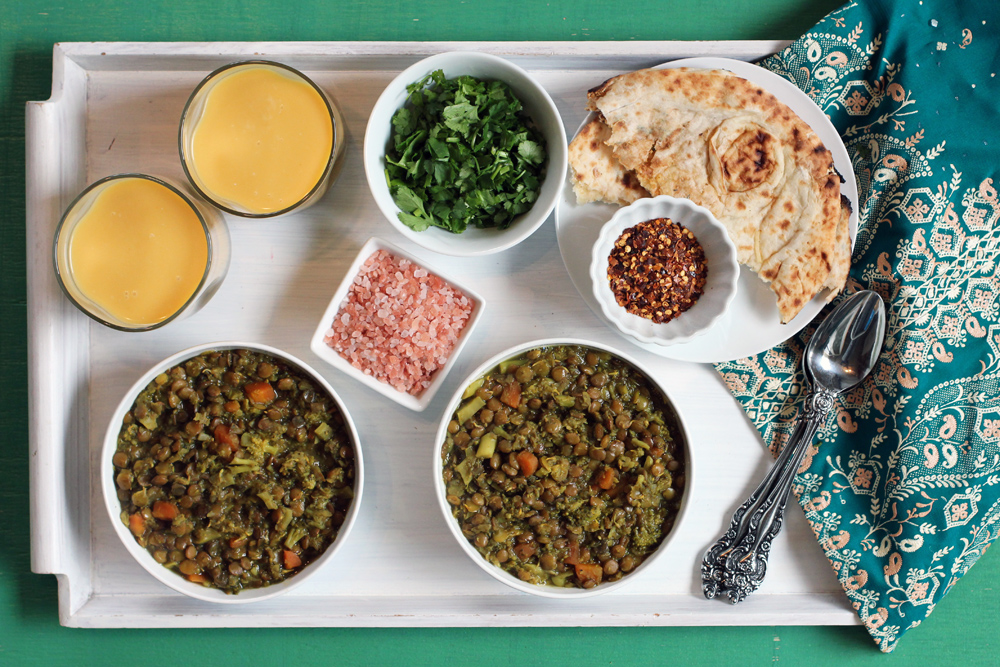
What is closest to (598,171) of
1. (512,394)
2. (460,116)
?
(460,116)

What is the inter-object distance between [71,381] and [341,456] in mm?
1130

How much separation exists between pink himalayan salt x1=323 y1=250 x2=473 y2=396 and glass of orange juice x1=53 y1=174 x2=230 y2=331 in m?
0.53

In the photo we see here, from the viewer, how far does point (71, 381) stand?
2432 millimetres

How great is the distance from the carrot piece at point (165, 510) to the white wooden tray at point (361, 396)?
43 cm

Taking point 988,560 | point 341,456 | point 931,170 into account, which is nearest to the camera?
point 341,456

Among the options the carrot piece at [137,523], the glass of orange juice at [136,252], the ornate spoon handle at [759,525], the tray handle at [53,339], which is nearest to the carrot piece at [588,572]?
the ornate spoon handle at [759,525]

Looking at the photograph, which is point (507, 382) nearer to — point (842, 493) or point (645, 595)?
point (645, 595)

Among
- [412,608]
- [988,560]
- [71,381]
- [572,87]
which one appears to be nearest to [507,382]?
[412,608]

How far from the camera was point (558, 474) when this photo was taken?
2.19 metres

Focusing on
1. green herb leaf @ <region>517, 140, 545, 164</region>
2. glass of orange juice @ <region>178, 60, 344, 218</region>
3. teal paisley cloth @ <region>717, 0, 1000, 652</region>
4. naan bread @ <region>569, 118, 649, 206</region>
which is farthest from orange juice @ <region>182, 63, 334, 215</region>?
teal paisley cloth @ <region>717, 0, 1000, 652</region>

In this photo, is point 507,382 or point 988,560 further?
point 988,560

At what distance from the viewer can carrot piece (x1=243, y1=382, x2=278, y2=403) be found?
221 cm

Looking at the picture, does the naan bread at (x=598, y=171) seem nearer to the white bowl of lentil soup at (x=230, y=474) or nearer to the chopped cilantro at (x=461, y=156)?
the chopped cilantro at (x=461, y=156)

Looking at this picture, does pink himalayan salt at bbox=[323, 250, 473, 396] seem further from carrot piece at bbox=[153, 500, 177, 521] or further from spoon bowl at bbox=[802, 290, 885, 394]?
spoon bowl at bbox=[802, 290, 885, 394]
